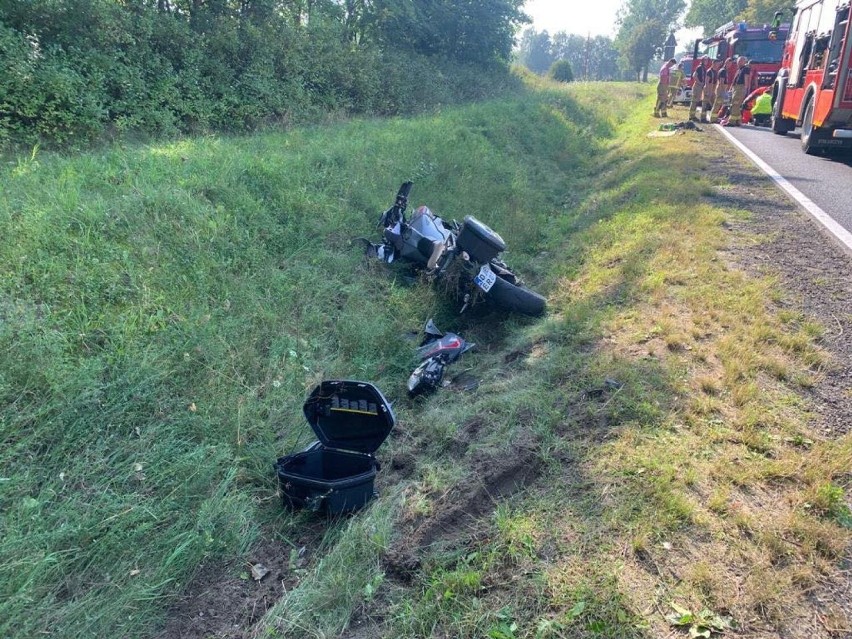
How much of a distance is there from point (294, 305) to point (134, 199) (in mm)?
1793

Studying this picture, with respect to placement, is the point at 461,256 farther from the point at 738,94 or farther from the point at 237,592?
the point at 738,94

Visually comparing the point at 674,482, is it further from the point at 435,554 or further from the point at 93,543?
the point at 93,543

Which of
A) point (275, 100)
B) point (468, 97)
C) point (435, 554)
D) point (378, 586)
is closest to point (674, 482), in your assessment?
point (435, 554)

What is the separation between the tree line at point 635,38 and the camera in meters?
57.2

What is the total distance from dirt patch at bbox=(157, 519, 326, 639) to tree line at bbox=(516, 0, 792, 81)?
39.5 m

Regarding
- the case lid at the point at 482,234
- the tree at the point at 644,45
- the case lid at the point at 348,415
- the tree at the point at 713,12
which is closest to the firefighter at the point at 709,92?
the case lid at the point at 482,234

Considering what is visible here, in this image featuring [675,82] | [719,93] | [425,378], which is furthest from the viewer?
[675,82]

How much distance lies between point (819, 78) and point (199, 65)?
1194 cm

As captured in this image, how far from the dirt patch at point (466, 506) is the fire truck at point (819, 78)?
395 inches

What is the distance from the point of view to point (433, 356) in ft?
16.3

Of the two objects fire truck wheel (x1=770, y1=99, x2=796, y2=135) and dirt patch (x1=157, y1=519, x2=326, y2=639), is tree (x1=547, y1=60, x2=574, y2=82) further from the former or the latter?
dirt patch (x1=157, y1=519, x2=326, y2=639)

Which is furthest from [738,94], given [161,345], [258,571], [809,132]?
[258,571]

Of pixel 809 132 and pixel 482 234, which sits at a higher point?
pixel 809 132

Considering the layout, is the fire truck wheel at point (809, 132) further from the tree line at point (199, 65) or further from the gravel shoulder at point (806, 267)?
the tree line at point (199, 65)
